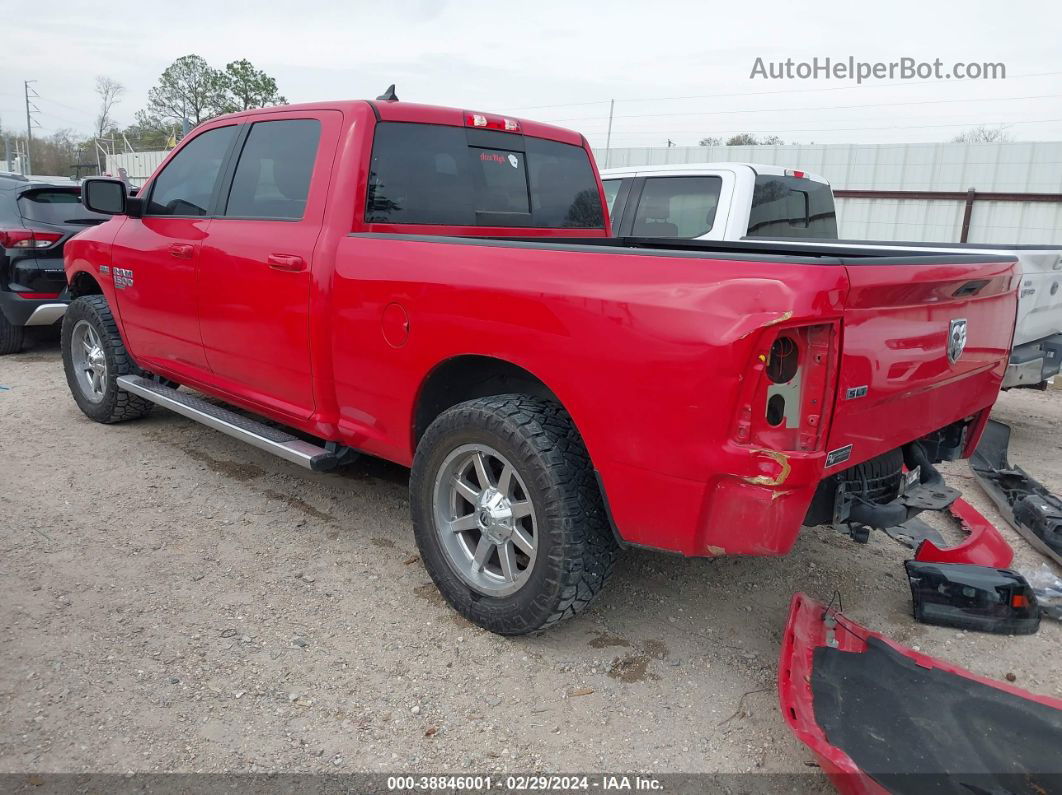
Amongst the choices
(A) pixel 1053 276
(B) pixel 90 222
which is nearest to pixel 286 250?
(A) pixel 1053 276

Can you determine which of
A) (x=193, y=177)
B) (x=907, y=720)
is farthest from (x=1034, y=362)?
(x=193, y=177)

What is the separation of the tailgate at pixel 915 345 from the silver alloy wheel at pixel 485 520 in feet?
3.75

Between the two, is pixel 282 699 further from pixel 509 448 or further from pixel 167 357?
pixel 167 357

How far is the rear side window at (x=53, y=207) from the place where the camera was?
7605mm

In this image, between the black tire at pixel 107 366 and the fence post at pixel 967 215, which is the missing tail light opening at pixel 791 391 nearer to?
the black tire at pixel 107 366

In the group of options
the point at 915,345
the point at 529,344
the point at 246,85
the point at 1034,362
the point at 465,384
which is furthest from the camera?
the point at 246,85

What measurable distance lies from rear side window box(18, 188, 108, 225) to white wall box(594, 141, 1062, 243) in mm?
11333

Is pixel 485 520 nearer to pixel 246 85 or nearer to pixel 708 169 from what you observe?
pixel 708 169

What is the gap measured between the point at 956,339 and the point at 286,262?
9.01 ft

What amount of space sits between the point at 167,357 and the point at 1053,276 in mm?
5670

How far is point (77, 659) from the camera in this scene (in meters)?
2.83

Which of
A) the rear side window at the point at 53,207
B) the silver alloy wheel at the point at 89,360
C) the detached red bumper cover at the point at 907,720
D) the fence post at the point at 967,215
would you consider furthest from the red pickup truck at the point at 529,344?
the fence post at the point at 967,215

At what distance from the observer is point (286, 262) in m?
3.57

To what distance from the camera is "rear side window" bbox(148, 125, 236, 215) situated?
14.1ft
